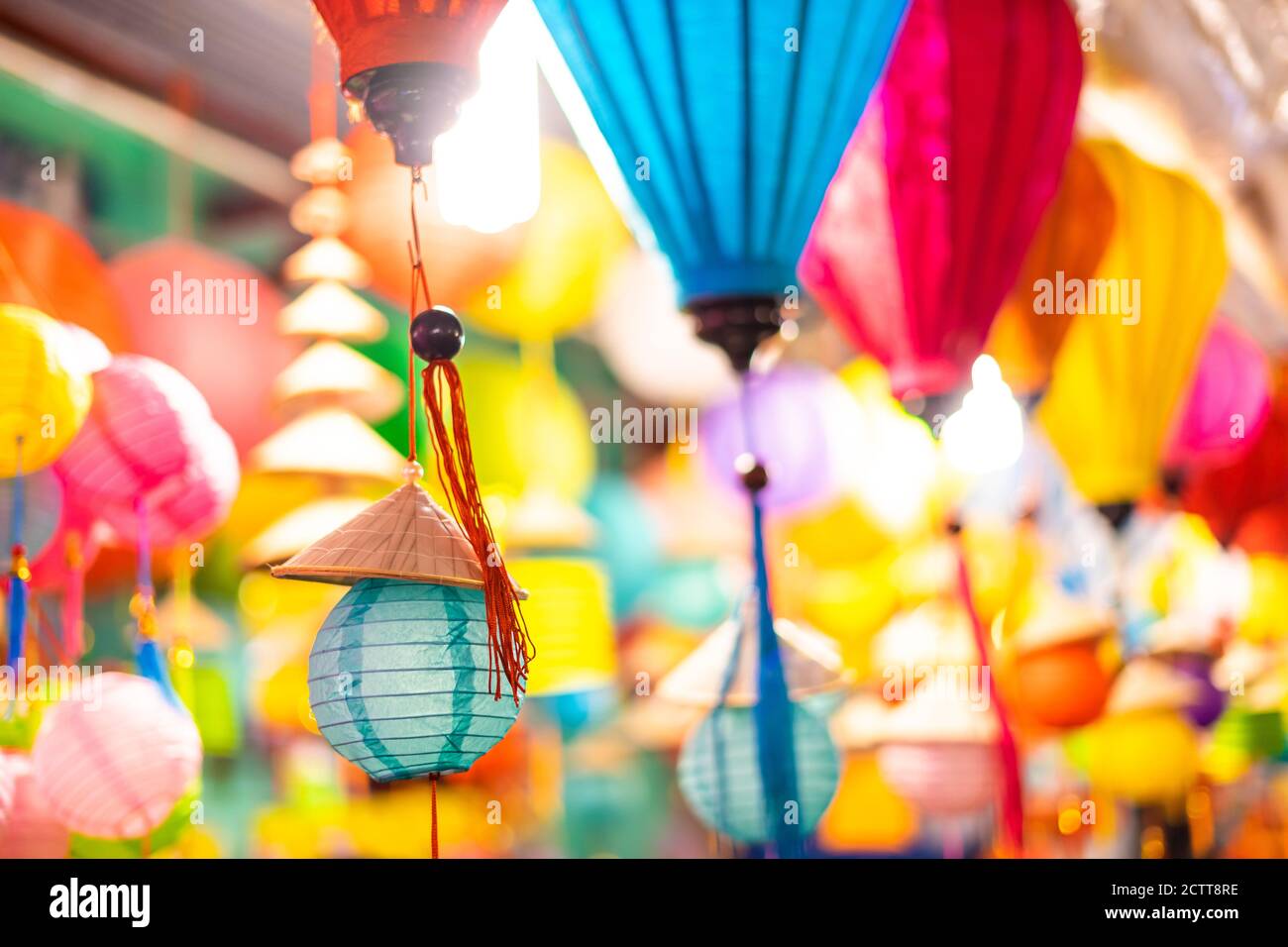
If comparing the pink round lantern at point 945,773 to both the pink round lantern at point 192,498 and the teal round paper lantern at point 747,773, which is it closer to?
the teal round paper lantern at point 747,773

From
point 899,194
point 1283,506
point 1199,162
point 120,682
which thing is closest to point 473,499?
point 120,682

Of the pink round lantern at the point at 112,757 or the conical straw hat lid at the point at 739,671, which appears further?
the conical straw hat lid at the point at 739,671

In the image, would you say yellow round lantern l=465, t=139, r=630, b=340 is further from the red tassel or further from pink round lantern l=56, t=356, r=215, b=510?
the red tassel

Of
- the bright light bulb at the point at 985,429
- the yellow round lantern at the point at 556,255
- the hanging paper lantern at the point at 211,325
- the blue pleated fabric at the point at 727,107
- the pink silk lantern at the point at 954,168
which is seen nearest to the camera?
the blue pleated fabric at the point at 727,107

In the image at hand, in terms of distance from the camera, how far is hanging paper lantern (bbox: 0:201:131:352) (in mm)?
1800

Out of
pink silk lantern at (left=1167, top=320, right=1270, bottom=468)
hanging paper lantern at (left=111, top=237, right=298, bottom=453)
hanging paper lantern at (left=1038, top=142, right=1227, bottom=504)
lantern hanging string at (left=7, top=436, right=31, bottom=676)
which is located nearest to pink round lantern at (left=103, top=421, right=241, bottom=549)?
lantern hanging string at (left=7, top=436, right=31, bottom=676)

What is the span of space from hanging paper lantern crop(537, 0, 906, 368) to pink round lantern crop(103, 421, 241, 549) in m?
0.55

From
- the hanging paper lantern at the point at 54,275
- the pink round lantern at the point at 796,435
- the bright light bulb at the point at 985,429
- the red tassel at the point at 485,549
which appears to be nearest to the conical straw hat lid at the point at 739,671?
the red tassel at the point at 485,549

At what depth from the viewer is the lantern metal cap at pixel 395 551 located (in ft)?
3.70

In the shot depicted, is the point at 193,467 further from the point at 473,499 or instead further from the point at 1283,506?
the point at 1283,506

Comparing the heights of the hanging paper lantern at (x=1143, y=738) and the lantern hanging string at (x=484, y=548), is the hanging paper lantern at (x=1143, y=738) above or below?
below

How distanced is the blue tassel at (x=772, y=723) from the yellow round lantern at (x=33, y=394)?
2.35 ft
